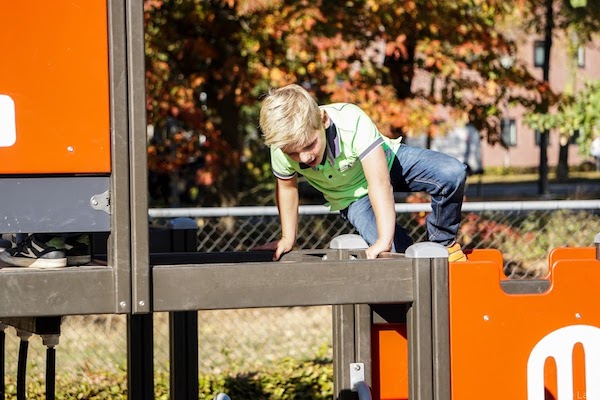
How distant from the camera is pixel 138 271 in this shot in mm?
2602

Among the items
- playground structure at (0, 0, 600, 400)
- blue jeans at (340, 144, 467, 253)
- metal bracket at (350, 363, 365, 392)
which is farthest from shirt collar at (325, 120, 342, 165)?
metal bracket at (350, 363, 365, 392)

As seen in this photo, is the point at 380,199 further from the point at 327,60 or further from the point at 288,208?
the point at 327,60

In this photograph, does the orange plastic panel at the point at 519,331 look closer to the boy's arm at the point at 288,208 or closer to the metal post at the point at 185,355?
the boy's arm at the point at 288,208

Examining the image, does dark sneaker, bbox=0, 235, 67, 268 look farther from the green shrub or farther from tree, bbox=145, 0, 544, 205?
tree, bbox=145, 0, 544, 205

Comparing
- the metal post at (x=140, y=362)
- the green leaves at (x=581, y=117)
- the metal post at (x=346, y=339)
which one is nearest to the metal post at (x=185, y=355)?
the metal post at (x=140, y=362)

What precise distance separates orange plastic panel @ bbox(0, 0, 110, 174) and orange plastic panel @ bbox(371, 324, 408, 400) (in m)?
1.49

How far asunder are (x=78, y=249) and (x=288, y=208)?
1.08 metres

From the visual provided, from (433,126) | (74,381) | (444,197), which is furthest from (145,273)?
(433,126)

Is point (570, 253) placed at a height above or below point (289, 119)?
below

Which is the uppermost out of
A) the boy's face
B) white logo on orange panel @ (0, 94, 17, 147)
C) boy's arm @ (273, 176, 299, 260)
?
white logo on orange panel @ (0, 94, 17, 147)

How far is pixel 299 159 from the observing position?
3352mm

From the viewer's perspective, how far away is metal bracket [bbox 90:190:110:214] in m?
2.58

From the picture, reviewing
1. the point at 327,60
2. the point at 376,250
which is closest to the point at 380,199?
the point at 376,250

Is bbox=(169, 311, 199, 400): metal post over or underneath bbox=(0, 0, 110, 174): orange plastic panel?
underneath
